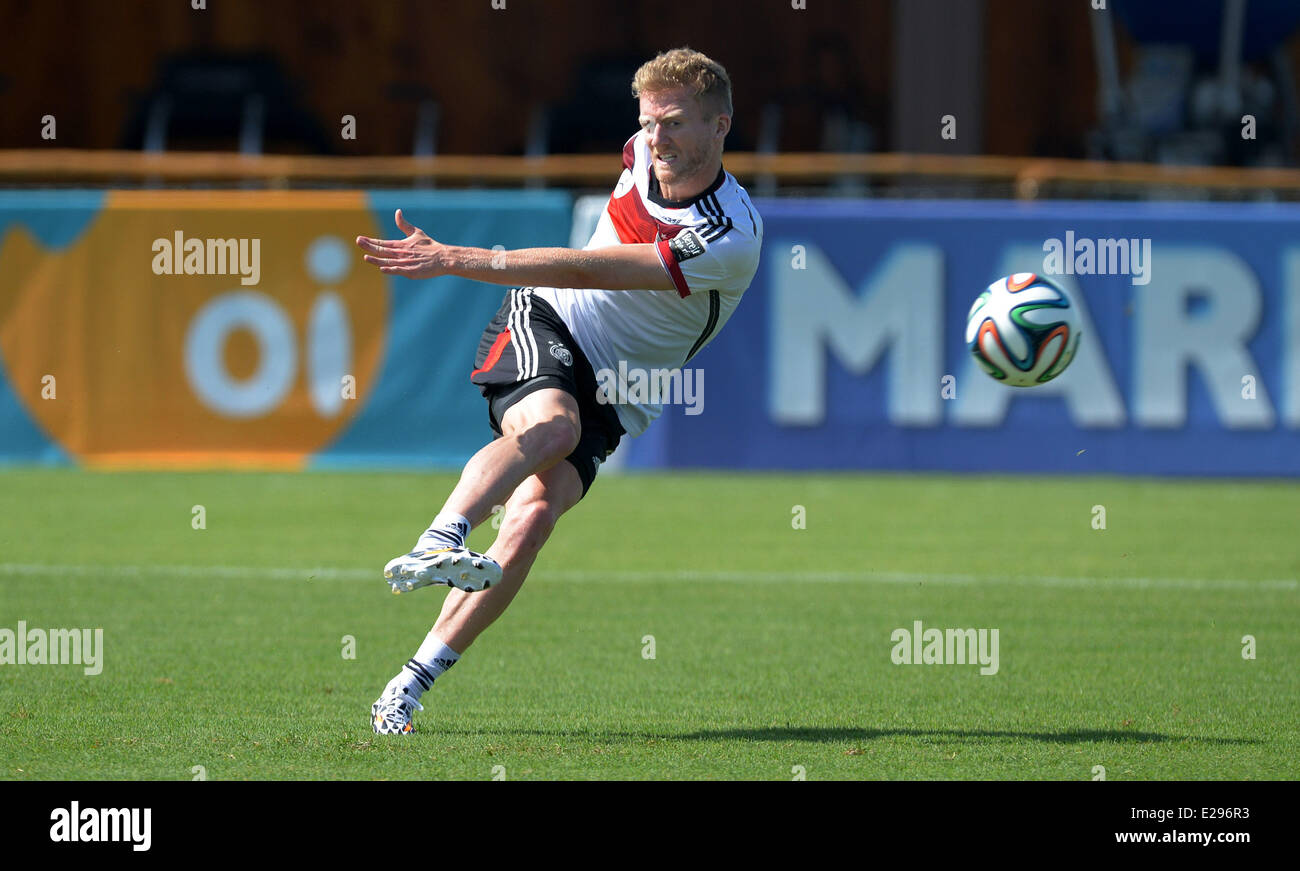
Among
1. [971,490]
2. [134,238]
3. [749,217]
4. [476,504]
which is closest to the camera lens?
[476,504]

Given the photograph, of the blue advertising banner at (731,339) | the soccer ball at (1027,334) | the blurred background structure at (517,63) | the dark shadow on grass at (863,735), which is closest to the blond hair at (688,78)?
the soccer ball at (1027,334)

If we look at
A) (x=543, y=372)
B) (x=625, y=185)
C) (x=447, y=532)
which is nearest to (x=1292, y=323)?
(x=625, y=185)

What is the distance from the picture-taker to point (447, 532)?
→ 5.47m

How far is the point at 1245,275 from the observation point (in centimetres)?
1440

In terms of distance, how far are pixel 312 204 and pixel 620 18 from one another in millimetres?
12239

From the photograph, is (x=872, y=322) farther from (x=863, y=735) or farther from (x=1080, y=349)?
(x=863, y=735)

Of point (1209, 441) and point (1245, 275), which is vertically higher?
point (1245, 275)

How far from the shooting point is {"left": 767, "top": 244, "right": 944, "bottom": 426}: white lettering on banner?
14.6 meters

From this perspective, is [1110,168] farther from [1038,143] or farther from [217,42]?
[217,42]

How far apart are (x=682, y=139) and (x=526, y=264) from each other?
0.74 m

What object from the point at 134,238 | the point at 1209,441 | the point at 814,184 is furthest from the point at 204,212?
the point at 1209,441
